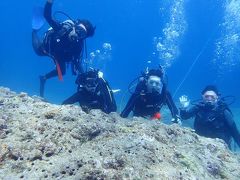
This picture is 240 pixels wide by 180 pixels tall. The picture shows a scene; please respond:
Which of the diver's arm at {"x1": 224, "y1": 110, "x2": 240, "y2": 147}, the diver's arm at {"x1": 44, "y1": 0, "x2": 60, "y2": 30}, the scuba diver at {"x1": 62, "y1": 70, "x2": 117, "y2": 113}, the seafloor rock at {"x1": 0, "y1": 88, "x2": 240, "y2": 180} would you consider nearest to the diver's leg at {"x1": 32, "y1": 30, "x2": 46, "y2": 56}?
the diver's arm at {"x1": 44, "y1": 0, "x2": 60, "y2": 30}

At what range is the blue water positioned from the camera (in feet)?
178

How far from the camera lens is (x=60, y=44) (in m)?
7.64

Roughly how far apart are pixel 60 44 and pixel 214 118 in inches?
150

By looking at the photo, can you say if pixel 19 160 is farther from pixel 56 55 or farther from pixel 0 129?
pixel 56 55

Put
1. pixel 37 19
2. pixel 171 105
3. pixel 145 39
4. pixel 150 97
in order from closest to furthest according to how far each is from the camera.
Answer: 1. pixel 150 97
2. pixel 171 105
3. pixel 37 19
4. pixel 145 39

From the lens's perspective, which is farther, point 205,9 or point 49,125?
point 205,9

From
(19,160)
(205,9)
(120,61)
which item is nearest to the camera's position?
(19,160)

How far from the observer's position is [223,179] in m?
3.31

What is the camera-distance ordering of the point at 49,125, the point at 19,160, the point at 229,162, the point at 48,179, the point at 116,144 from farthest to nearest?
1. the point at 229,162
2. the point at 49,125
3. the point at 116,144
4. the point at 19,160
5. the point at 48,179

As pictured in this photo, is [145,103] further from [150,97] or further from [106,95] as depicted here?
[106,95]

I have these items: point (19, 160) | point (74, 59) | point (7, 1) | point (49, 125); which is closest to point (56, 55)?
point (74, 59)

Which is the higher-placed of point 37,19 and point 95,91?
point 37,19

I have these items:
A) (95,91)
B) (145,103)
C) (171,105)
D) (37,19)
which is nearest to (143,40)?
(37,19)

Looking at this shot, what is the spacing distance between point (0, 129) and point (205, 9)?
262 ft
